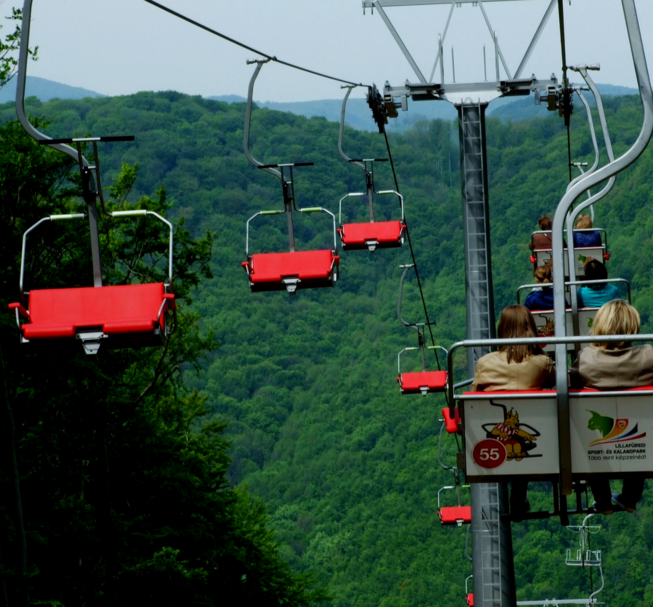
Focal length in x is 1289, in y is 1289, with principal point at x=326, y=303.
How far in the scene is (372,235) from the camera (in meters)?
15.0

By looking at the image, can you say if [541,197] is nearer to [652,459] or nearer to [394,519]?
[394,519]

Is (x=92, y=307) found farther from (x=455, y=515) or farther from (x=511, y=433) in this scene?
(x=455, y=515)

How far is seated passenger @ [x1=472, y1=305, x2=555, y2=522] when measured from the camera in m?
6.15

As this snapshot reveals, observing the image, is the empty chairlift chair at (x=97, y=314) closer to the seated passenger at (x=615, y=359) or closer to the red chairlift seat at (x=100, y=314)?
the red chairlift seat at (x=100, y=314)

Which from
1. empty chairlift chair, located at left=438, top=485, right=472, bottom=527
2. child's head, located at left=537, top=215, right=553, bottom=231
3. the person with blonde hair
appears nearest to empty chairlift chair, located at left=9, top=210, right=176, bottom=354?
the person with blonde hair

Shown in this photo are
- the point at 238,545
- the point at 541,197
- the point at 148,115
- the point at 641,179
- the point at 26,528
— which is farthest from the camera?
the point at 148,115

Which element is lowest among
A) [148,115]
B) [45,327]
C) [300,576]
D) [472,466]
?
[300,576]

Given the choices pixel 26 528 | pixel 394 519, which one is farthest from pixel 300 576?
pixel 394 519

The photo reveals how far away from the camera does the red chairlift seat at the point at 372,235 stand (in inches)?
582

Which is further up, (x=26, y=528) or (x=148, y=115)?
(x=148, y=115)

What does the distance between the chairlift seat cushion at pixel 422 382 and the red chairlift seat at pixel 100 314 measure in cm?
1221

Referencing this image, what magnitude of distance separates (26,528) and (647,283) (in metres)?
94.2

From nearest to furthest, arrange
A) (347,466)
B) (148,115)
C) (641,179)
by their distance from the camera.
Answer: (347,466) → (641,179) → (148,115)

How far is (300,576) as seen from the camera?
25.8 meters
